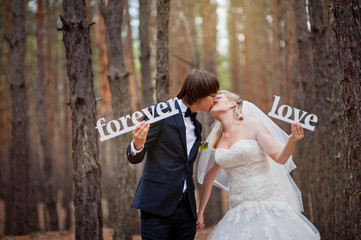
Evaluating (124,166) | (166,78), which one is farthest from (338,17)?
(124,166)

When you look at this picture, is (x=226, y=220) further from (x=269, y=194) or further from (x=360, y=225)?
(x=360, y=225)

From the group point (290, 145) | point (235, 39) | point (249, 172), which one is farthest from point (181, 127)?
point (235, 39)

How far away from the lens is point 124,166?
6965 mm

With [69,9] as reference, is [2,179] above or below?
below

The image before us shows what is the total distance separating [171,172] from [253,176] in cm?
79

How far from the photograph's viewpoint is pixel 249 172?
3.37m

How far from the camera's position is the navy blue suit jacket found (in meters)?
3.12

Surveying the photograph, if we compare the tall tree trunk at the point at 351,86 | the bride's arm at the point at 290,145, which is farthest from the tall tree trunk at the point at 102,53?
the bride's arm at the point at 290,145

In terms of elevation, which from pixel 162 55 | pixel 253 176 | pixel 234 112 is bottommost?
pixel 253 176

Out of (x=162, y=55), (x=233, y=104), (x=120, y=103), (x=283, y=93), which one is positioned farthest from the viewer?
(x=283, y=93)

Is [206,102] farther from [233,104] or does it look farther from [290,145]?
[290,145]

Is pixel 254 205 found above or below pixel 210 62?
below

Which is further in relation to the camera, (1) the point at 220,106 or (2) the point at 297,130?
(1) the point at 220,106

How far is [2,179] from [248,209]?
16.1 metres
